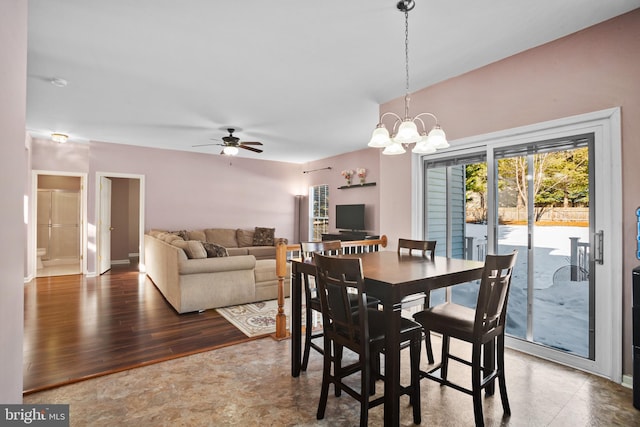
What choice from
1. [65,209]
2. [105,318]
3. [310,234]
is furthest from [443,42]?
[65,209]

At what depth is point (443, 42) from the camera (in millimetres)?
2691

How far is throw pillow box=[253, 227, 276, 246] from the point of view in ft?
24.9

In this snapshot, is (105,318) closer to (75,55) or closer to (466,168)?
(75,55)

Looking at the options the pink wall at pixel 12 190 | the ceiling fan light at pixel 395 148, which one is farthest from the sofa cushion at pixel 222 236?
the ceiling fan light at pixel 395 148

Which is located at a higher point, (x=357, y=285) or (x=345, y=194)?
(x=345, y=194)

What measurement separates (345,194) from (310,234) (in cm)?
168

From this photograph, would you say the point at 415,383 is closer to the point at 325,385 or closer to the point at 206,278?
the point at 325,385

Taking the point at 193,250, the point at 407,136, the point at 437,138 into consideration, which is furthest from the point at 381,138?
the point at 193,250

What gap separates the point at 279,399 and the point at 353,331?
2.82 feet

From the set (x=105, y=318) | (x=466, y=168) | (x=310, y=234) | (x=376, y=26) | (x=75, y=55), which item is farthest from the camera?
(x=310, y=234)

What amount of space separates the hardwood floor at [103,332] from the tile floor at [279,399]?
281 mm

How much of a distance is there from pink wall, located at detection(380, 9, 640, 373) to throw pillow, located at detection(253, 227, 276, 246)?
496 cm

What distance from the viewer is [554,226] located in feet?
9.30

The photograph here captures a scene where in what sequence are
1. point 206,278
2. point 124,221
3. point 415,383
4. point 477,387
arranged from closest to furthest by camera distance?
point 477,387, point 415,383, point 206,278, point 124,221
